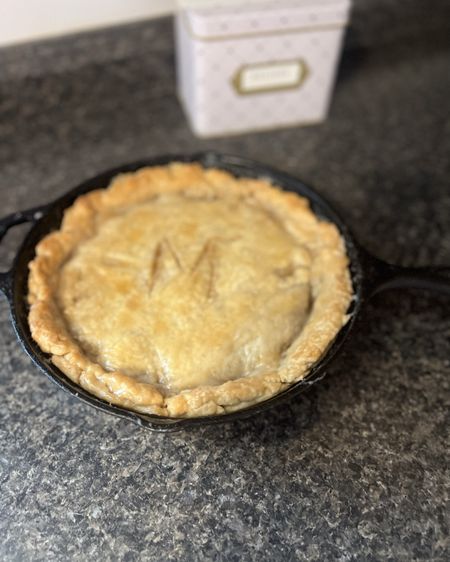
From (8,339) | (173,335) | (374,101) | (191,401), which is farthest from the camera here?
(374,101)

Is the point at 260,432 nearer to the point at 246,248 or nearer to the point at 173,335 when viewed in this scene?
the point at 173,335

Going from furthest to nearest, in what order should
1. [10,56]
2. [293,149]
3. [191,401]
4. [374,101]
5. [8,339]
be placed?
[374,101] < [293,149] < [10,56] < [8,339] < [191,401]

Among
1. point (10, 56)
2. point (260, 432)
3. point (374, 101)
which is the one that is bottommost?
point (260, 432)

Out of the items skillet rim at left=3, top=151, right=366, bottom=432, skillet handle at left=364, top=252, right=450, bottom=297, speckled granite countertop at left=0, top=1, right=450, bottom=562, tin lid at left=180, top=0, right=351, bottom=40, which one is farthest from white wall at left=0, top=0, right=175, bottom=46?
skillet handle at left=364, top=252, right=450, bottom=297

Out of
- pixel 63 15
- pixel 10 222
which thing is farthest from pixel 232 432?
pixel 63 15

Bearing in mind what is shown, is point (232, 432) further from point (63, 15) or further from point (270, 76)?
point (63, 15)

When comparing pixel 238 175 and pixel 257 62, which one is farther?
pixel 257 62

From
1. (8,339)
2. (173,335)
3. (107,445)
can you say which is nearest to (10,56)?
(8,339)
